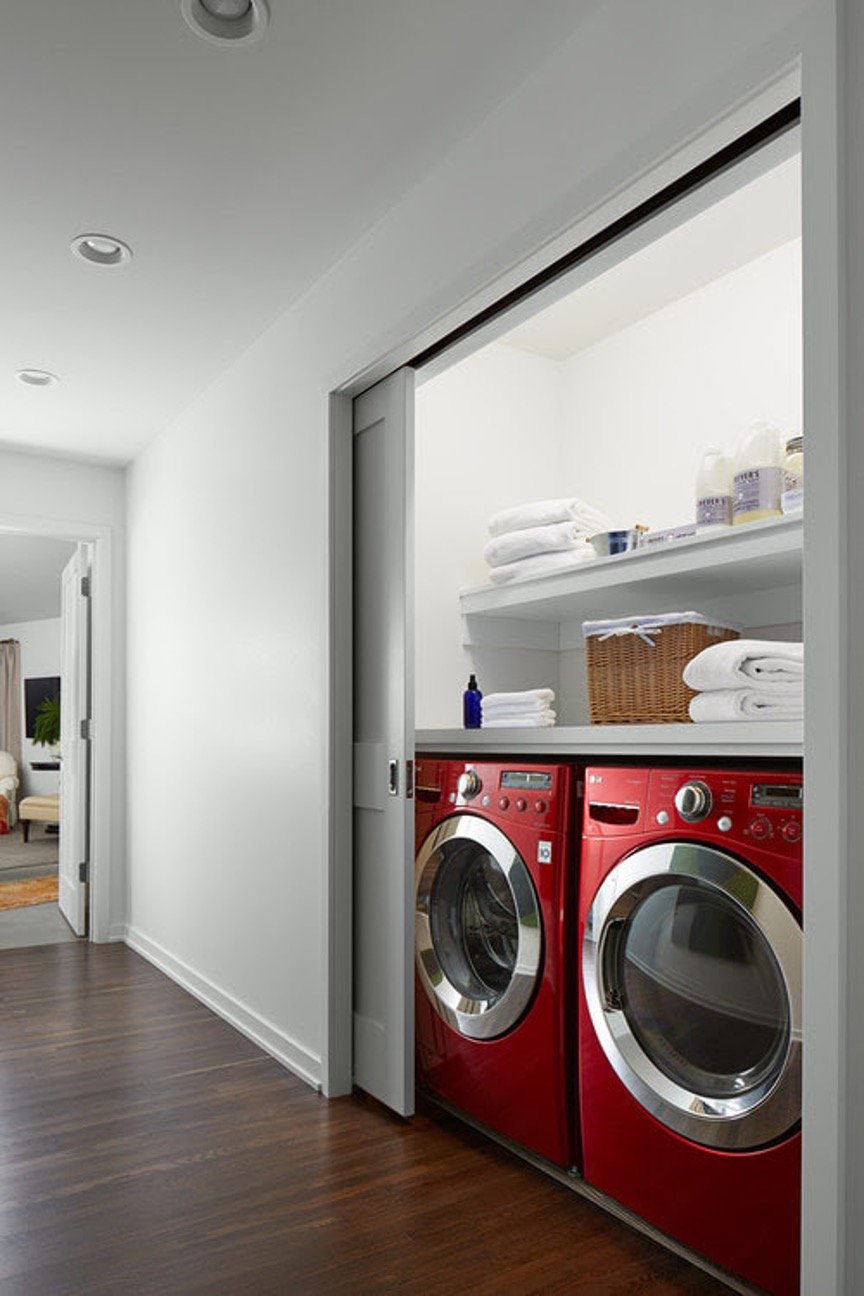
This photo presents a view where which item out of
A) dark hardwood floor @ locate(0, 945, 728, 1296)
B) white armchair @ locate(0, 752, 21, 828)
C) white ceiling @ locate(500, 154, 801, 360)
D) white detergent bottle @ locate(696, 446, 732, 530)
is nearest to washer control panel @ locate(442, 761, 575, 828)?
white detergent bottle @ locate(696, 446, 732, 530)

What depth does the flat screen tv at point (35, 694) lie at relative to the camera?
10336 mm

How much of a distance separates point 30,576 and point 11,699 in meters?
2.74

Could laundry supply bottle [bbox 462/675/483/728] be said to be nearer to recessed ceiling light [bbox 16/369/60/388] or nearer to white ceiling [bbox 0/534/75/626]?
recessed ceiling light [bbox 16/369/60/388]

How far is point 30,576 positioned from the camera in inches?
348

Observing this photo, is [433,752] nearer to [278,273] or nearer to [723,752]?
[723,752]

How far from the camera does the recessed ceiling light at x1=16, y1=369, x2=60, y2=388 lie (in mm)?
3846

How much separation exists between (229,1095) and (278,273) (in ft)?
8.24

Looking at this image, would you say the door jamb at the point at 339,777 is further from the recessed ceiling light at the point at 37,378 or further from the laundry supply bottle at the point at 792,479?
the recessed ceiling light at the point at 37,378

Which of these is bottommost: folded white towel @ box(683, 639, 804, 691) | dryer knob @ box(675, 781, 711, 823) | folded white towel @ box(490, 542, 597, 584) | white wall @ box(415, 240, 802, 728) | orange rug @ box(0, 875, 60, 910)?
orange rug @ box(0, 875, 60, 910)

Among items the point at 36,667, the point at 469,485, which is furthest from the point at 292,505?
the point at 36,667

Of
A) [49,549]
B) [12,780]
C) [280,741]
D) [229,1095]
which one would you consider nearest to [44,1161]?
[229,1095]

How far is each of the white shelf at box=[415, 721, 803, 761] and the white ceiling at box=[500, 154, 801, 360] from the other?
109cm

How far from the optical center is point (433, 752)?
301 cm

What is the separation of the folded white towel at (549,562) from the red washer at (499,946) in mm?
685
